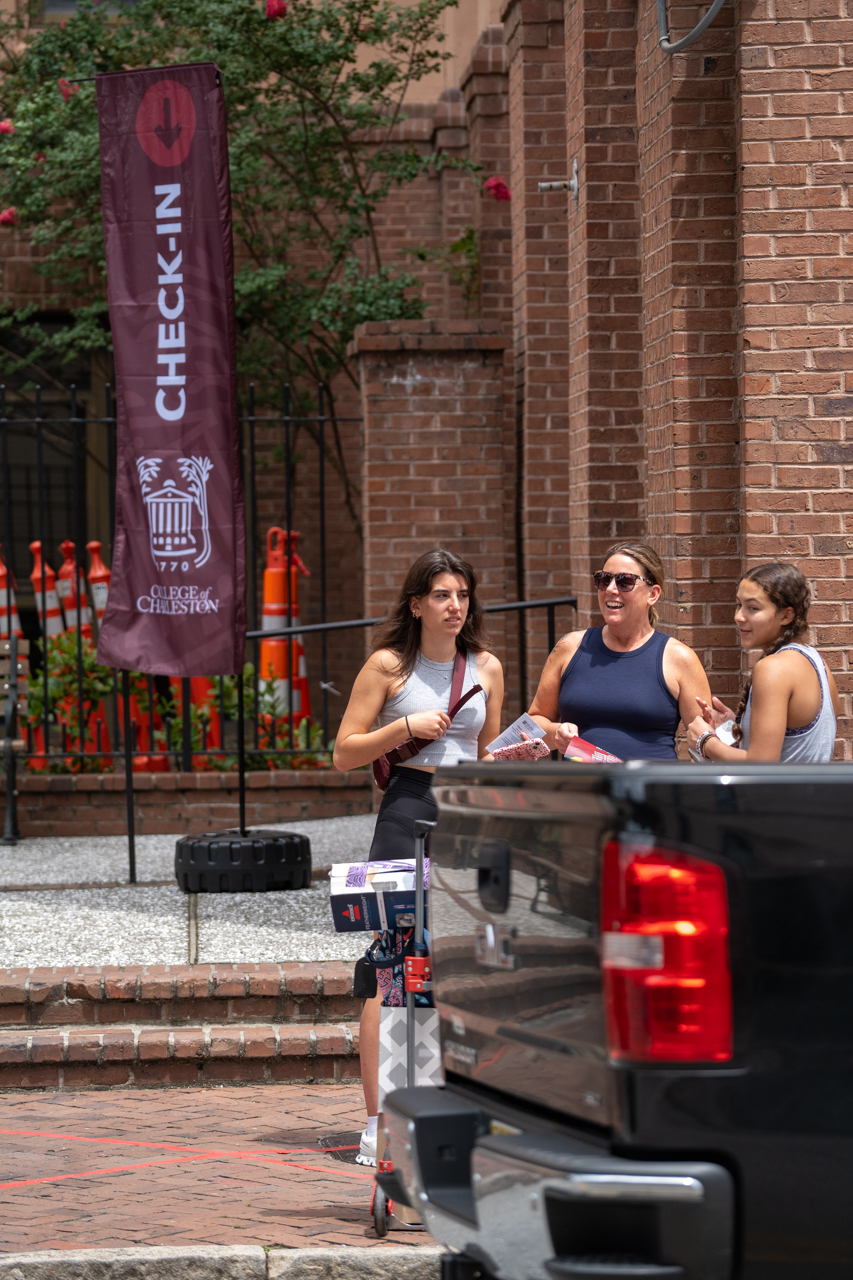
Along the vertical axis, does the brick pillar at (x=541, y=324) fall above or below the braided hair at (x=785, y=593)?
above

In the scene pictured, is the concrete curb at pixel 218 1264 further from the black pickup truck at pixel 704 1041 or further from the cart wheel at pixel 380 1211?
the black pickup truck at pixel 704 1041

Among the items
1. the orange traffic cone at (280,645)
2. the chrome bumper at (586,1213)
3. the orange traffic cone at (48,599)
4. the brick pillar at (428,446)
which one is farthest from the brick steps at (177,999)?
the orange traffic cone at (48,599)

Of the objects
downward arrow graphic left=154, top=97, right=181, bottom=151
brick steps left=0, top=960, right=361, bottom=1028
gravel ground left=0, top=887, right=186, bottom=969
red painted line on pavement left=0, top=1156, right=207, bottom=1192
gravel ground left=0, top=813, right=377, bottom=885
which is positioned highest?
downward arrow graphic left=154, top=97, right=181, bottom=151

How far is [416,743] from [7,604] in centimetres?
573

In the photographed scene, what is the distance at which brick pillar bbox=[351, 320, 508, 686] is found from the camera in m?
9.05

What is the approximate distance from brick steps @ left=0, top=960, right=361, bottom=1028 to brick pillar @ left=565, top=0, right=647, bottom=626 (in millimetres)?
2273

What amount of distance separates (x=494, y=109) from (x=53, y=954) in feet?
26.0

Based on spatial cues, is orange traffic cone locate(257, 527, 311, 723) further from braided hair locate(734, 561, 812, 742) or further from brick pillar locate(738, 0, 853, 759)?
braided hair locate(734, 561, 812, 742)

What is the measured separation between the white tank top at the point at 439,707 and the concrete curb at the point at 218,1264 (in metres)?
1.39

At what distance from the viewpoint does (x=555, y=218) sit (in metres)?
9.08

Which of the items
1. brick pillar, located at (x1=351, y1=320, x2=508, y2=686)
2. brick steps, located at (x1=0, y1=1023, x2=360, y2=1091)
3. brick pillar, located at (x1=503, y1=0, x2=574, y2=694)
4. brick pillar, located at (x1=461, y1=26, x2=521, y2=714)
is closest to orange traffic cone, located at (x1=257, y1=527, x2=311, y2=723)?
brick pillar, located at (x1=351, y1=320, x2=508, y2=686)

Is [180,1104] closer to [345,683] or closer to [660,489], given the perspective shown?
[660,489]

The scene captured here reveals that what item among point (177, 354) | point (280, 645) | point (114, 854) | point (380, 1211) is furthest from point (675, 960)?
point (280, 645)

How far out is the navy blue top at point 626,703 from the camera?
4.43m
